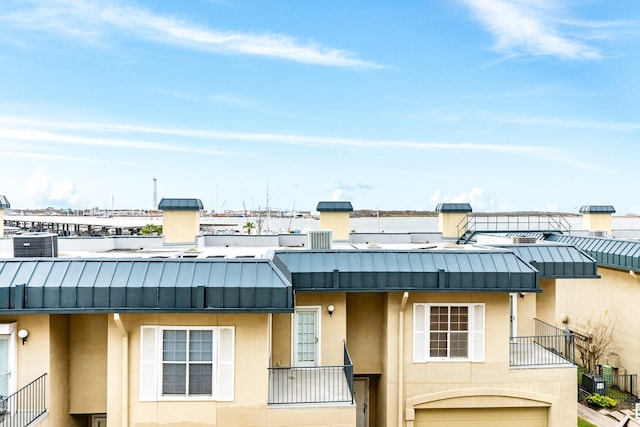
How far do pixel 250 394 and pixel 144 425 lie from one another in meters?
2.49

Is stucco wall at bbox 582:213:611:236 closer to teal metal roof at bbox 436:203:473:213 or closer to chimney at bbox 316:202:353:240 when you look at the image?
teal metal roof at bbox 436:203:473:213

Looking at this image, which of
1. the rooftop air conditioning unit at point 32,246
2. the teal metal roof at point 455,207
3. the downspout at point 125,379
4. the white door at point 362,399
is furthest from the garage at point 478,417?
the rooftop air conditioning unit at point 32,246

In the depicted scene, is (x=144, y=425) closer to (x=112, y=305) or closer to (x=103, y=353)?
(x=103, y=353)

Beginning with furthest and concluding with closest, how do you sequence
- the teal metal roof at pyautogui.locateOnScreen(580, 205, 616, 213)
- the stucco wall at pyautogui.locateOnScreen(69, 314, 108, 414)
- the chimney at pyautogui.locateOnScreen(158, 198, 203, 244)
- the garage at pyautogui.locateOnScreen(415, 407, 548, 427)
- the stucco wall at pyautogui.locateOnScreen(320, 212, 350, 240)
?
the teal metal roof at pyautogui.locateOnScreen(580, 205, 616, 213) < the stucco wall at pyautogui.locateOnScreen(320, 212, 350, 240) < the chimney at pyautogui.locateOnScreen(158, 198, 203, 244) < the garage at pyautogui.locateOnScreen(415, 407, 548, 427) < the stucco wall at pyautogui.locateOnScreen(69, 314, 108, 414)

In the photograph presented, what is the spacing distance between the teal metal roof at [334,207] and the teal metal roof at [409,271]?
6665mm

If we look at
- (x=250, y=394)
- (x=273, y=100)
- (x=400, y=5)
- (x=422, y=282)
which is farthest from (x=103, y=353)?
(x=273, y=100)

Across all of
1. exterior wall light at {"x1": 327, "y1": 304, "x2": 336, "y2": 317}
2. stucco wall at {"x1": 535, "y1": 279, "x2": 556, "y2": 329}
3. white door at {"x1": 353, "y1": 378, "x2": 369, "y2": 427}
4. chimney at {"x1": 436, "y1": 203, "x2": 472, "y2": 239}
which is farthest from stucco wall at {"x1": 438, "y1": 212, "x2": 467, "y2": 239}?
exterior wall light at {"x1": 327, "y1": 304, "x2": 336, "y2": 317}

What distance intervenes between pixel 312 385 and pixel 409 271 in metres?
3.82

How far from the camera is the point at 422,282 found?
37.9 ft

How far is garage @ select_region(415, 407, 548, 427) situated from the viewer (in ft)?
39.8

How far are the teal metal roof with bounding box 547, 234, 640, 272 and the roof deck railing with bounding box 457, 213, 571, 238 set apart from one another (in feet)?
7.39

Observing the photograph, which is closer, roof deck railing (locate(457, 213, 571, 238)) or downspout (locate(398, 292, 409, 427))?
downspout (locate(398, 292, 409, 427))

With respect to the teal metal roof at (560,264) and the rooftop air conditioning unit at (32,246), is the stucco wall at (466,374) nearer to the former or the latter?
the teal metal roof at (560,264)

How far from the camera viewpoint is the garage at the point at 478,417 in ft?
39.8
